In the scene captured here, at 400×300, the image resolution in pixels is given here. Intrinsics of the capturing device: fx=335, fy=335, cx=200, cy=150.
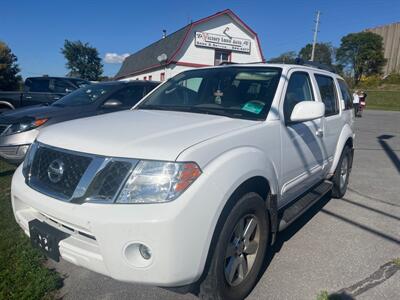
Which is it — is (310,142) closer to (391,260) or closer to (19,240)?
(391,260)

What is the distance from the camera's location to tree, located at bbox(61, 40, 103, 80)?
262ft

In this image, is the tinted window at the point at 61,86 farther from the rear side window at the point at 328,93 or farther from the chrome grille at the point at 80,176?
the chrome grille at the point at 80,176

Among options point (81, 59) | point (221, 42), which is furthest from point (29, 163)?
point (81, 59)

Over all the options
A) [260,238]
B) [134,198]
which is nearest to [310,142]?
[260,238]

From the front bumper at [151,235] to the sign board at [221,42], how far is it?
79.1 feet

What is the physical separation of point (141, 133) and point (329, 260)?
2.25m

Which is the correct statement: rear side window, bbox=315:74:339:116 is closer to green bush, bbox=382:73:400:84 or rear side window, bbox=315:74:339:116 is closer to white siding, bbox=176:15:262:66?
white siding, bbox=176:15:262:66

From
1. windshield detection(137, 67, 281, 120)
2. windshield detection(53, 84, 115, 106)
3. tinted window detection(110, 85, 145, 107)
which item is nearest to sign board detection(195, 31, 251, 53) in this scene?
tinted window detection(110, 85, 145, 107)

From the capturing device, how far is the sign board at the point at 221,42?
24.8 metres

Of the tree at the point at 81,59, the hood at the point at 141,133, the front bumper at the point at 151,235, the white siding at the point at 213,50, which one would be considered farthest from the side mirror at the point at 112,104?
the tree at the point at 81,59

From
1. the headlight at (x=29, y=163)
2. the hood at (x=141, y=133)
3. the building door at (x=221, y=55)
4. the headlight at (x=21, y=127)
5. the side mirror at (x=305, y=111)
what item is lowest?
the headlight at (x=21, y=127)

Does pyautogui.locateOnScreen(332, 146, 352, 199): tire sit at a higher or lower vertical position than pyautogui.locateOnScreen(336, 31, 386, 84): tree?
lower

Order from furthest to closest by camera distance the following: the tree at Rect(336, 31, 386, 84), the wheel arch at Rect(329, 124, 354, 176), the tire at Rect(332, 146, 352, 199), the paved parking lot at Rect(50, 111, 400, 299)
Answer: the tree at Rect(336, 31, 386, 84), the tire at Rect(332, 146, 352, 199), the wheel arch at Rect(329, 124, 354, 176), the paved parking lot at Rect(50, 111, 400, 299)

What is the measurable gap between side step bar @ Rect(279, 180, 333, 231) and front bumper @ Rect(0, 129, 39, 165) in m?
3.92
